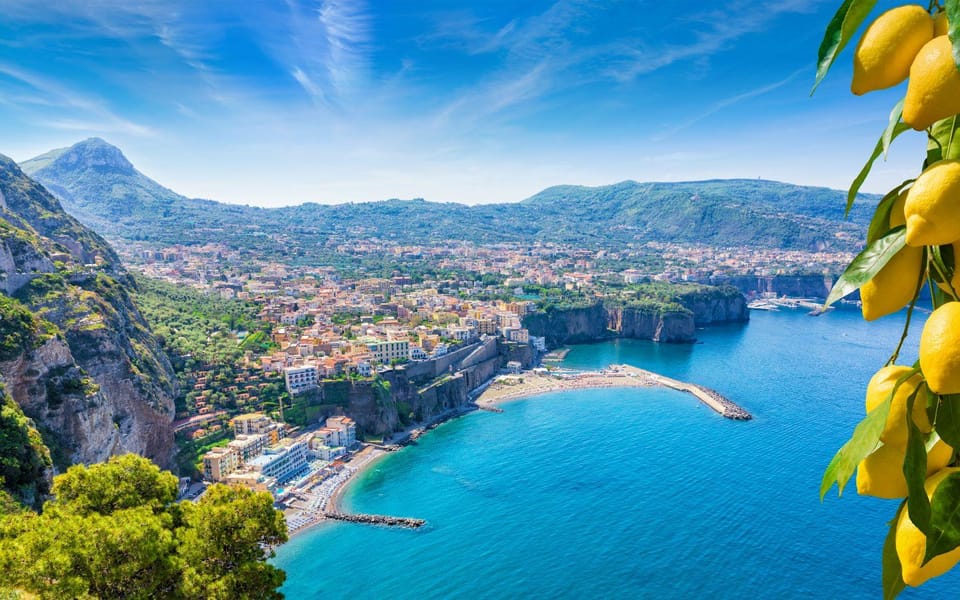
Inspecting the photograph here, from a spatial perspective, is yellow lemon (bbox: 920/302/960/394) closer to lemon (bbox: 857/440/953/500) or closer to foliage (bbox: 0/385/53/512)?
lemon (bbox: 857/440/953/500)

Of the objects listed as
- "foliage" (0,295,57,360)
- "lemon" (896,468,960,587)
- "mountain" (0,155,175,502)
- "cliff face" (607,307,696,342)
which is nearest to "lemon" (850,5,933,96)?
"lemon" (896,468,960,587)

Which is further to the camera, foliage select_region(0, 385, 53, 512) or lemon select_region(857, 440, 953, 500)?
foliage select_region(0, 385, 53, 512)

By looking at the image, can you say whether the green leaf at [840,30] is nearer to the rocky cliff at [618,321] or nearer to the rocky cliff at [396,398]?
the rocky cliff at [396,398]

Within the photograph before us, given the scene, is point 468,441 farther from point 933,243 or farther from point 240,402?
point 933,243

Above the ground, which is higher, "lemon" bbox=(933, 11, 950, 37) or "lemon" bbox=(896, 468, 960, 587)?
"lemon" bbox=(933, 11, 950, 37)

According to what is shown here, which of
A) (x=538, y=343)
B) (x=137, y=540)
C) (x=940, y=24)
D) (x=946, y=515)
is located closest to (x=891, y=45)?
(x=940, y=24)

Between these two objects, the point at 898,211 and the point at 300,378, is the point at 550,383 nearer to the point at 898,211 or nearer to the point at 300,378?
the point at 300,378
